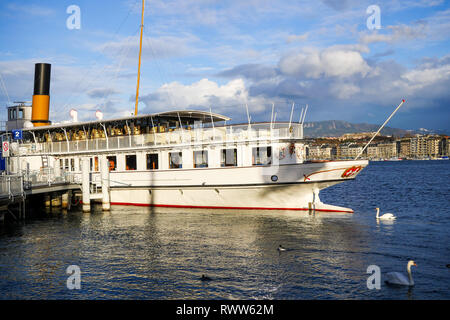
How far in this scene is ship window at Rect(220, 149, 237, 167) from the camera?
27969mm

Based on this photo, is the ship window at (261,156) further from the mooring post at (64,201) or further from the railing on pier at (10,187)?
the mooring post at (64,201)

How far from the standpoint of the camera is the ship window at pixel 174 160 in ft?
98.3

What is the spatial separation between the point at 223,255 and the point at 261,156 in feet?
37.5

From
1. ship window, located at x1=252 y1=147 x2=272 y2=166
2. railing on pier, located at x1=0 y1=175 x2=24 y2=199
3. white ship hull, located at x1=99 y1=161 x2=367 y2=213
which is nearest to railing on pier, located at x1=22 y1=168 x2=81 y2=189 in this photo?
railing on pier, located at x1=0 y1=175 x2=24 y2=199

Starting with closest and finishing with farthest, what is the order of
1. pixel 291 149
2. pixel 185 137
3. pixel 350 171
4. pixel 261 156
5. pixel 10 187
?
pixel 10 187, pixel 350 171, pixel 291 149, pixel 261 156, pixel 185 137

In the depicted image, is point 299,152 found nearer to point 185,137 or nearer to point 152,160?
point 185,137

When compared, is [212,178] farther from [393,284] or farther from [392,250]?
[393,284]

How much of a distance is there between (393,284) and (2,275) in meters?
14.0

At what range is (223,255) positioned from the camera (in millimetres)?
17062

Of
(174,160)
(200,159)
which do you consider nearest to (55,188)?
(174,160)

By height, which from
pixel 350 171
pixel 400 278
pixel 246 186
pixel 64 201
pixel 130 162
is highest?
pixel 130 162

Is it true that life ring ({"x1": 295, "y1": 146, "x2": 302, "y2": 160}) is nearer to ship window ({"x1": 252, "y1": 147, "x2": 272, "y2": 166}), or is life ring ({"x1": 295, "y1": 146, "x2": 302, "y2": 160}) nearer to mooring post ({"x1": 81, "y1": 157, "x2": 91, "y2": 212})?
ship window ({"x1": 252, "y1": 147, "x2": 272, "y2": 166})

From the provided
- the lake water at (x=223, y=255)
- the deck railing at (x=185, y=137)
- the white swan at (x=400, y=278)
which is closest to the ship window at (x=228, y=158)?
the deck railing at (x=185, y=137)

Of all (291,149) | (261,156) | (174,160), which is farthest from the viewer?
(174,160)
